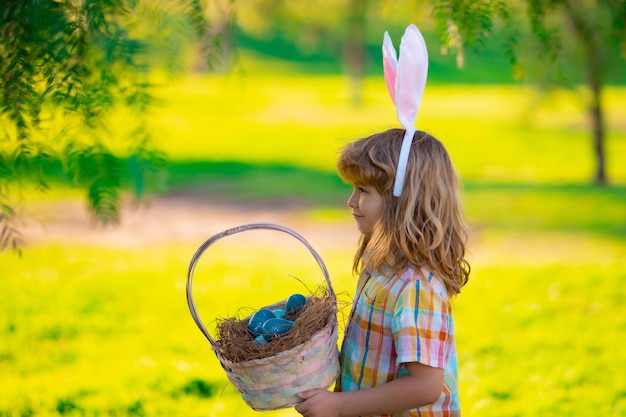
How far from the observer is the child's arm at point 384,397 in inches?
72.5

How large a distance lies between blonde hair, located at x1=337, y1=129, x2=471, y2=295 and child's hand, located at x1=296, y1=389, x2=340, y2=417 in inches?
13.7

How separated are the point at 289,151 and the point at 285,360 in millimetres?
14145

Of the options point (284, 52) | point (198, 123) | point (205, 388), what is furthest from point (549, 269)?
point (284, 52)

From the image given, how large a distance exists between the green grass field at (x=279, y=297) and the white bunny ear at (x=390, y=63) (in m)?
0.23

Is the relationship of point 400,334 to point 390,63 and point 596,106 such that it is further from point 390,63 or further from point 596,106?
point 596,106

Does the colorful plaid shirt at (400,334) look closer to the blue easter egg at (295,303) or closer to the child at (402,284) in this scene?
the child at (402,284)

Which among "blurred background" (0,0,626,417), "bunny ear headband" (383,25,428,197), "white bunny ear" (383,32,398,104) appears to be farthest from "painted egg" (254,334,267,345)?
"white bunny ear" (383,32,398,104)

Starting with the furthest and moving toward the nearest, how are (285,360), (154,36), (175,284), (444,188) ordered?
(175,284) → (154,36) → (444,188) → (285,360)

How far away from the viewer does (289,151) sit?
52.1 ft

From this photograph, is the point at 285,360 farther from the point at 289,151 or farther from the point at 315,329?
the point at 289,151

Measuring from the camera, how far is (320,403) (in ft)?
6.24

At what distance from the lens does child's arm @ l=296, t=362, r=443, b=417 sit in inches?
72.5

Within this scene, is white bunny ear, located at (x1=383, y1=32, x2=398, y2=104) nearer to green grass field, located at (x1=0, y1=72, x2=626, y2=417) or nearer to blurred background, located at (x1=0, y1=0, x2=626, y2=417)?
blurred background, located at (x1=0, y1=0, x2=626, y2=417)

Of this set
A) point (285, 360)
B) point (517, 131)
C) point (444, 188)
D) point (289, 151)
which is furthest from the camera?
point (517, 131)
